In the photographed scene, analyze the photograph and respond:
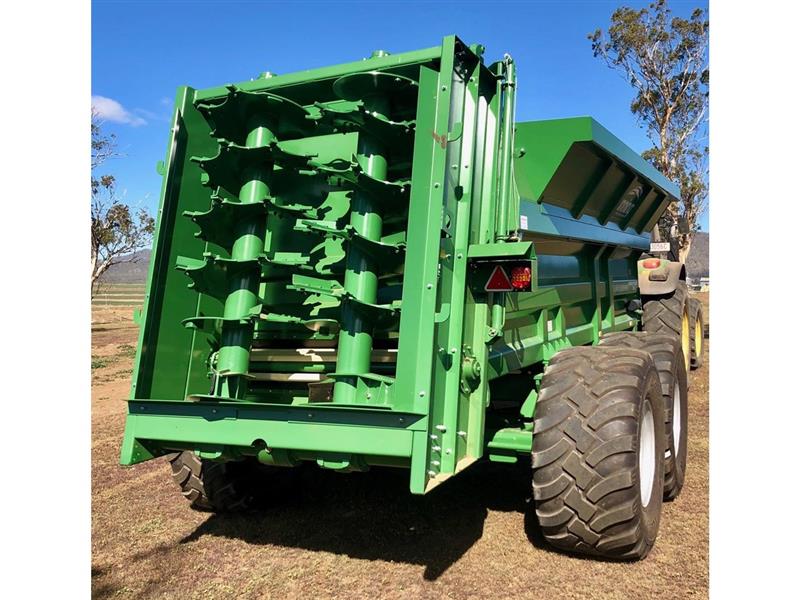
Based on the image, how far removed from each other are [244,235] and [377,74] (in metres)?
1.12

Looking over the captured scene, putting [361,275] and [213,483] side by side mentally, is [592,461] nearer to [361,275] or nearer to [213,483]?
[361,275]

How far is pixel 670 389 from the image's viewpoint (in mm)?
4109

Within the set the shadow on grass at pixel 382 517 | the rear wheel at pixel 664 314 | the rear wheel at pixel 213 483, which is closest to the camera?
the shadow on grass at pixel 382 517

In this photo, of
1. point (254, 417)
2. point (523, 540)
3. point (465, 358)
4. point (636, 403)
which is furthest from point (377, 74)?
point (523, 540)

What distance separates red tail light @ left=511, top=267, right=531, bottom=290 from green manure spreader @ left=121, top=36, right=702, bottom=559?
0.01 metres

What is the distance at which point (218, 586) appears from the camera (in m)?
3.14

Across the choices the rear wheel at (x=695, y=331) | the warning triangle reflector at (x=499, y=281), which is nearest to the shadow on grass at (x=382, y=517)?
the warning triangle reflector at (x=499, y=281)

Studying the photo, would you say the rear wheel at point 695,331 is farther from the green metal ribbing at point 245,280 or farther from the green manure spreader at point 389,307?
the green metal ribbing at point 245,280

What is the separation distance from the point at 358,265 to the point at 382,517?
1.77 metres

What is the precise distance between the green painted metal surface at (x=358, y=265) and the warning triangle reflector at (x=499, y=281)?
4cm

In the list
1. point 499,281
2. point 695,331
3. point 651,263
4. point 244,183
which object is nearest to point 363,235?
point 499,281

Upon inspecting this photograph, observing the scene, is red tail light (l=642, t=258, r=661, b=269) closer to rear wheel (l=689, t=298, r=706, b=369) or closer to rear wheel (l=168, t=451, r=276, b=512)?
rear wheel (l=689, t=298, r=706, b=369)

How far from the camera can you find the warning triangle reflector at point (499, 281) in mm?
3107

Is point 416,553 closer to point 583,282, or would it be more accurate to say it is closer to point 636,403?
point 636,403
